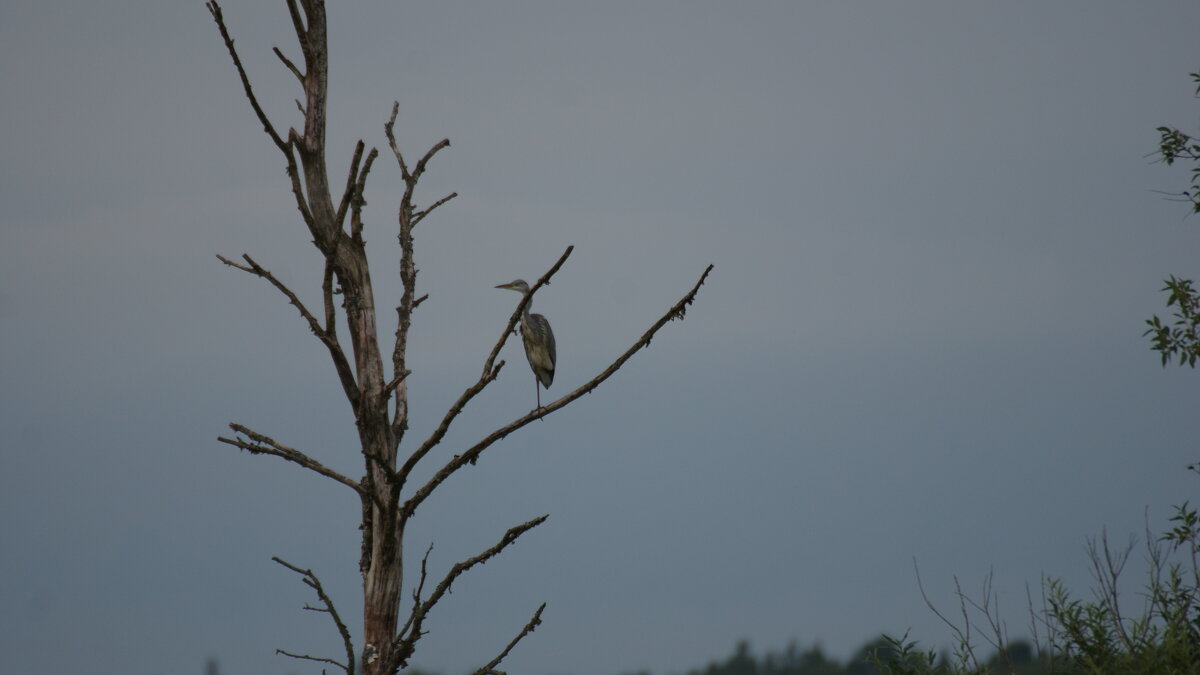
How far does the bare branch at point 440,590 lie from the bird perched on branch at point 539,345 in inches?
164

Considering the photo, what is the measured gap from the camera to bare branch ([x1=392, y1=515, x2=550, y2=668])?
5.79 metres

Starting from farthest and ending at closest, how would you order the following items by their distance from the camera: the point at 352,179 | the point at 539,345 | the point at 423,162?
the point at 539,345
the point at 423,162
the point at 352,179

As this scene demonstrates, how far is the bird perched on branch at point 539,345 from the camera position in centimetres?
1010

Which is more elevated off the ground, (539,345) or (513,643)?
(539,345)

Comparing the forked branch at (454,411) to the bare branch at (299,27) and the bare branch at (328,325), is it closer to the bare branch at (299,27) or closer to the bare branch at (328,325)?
the bare branch at (328,325)

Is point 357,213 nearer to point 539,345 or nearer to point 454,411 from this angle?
point 454,411

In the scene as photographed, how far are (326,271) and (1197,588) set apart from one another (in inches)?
220

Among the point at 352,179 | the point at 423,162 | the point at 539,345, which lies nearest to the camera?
the point at 352,179

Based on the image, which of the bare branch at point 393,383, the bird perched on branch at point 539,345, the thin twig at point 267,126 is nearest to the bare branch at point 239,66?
the thin twig at point 267,126

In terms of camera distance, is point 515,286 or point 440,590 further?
point 515,286

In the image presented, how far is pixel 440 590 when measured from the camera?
5832mm

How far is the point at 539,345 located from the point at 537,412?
4.03 metres

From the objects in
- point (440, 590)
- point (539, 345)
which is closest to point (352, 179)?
point (440, 590)

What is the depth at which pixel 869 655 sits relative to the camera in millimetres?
6750
